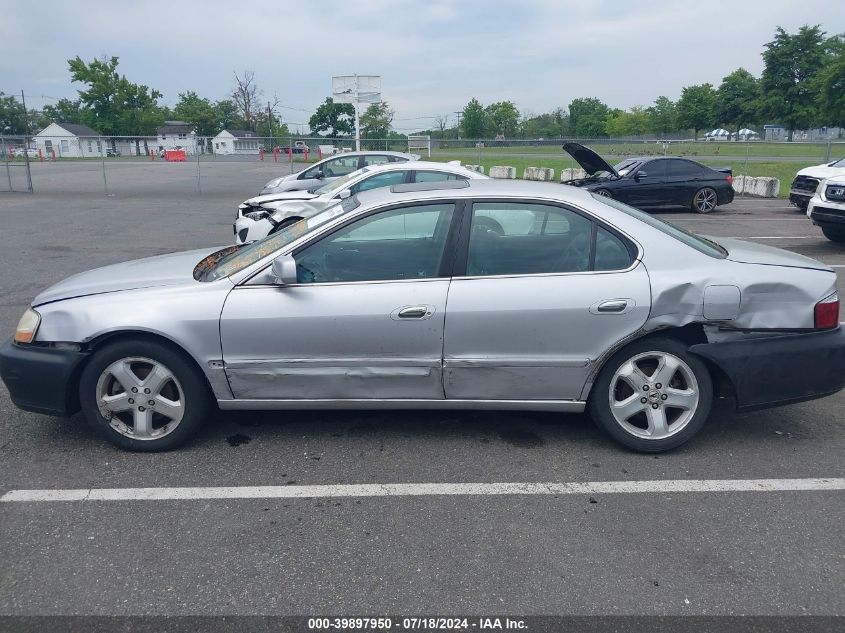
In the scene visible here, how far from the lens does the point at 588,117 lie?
90688mm

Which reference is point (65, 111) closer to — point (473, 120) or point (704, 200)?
point (473, 120)

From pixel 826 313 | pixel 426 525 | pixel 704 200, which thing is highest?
pixel 826 313

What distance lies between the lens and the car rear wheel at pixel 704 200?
16766mm

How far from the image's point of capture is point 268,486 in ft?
11.7

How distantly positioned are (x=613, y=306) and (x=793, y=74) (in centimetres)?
7241

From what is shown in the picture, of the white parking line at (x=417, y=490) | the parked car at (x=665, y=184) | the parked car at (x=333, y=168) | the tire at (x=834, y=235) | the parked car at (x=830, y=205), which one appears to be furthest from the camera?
the parked car at (x=665, y=184)

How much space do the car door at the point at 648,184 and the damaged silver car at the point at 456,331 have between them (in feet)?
42.8

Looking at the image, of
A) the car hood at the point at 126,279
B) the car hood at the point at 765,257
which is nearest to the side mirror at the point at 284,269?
the car hood at the point at 126,279

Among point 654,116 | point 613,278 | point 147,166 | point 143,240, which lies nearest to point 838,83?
point 654,116

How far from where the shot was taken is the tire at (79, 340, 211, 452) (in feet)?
12.5

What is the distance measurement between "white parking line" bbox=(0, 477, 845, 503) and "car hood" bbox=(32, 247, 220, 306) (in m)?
1.16

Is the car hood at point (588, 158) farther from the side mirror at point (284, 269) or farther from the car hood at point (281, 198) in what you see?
the side mirror at point (284, 269)

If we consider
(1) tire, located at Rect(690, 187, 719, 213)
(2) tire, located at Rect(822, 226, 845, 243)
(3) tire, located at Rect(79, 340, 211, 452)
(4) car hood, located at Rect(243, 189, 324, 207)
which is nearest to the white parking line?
(3) tire, located at Rect(79, 340, 211, 452)

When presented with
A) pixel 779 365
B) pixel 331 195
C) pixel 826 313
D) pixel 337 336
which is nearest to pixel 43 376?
pixel 337 336
